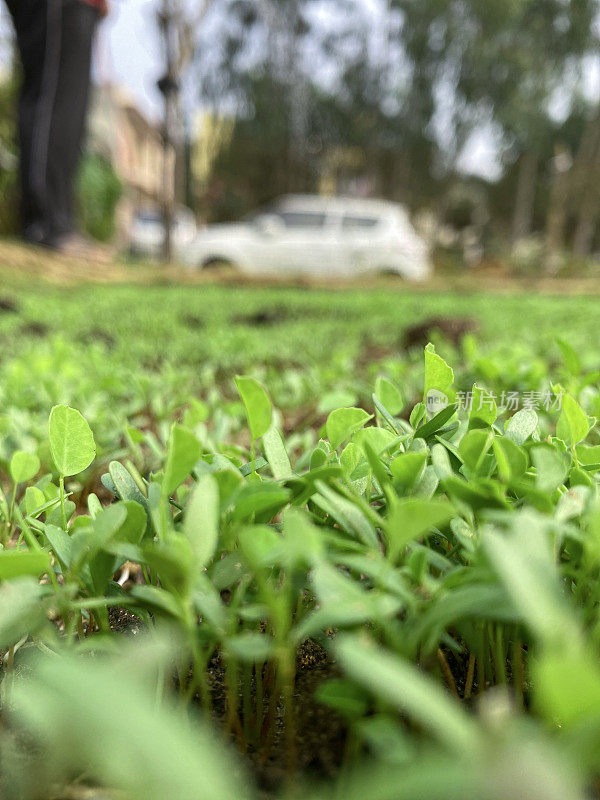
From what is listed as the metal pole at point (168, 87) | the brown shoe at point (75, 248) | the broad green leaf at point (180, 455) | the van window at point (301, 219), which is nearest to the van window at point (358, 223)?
the van window at point (301, 219)

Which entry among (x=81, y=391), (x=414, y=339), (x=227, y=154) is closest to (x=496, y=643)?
(x=81, y=391)

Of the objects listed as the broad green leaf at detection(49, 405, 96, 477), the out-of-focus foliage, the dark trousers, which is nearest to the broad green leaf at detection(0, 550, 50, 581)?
the broad green leaf at detection(49, 405, 96, 477)

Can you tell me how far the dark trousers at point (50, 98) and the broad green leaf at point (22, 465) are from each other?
530 cm

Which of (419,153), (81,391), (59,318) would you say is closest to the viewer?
(81,391)

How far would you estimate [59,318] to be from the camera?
3293 mm

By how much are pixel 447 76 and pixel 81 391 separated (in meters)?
26.9

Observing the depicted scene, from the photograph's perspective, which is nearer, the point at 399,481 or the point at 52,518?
the point at 399,481

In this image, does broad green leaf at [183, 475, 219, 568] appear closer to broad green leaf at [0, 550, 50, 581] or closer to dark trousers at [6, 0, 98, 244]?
broad green leaf at [0, 550, 50, 581]

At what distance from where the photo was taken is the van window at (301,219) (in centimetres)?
1302

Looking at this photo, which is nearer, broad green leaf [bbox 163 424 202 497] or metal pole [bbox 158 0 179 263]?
broad green leaf [bbox 163 424 202 497]

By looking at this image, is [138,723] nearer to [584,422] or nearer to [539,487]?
[539,487]

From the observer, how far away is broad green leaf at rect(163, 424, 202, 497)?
0.44 m

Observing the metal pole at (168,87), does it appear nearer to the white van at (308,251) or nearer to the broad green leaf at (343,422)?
the white van at (308,251)

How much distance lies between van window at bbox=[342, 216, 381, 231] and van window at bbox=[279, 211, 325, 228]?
48cm
